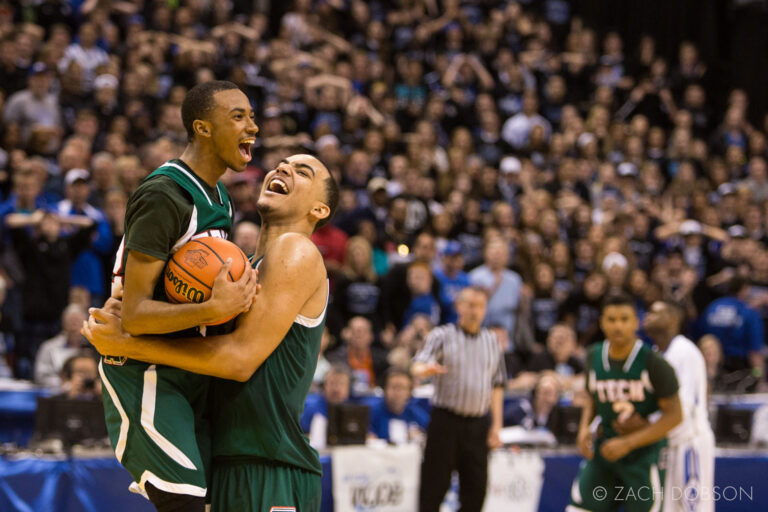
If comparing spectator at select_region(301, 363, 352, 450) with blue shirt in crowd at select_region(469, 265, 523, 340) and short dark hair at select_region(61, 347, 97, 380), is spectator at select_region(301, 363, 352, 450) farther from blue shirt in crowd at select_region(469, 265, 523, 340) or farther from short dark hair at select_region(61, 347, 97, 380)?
blue shirt in crowd at select_region(469, 265, 523, 340)

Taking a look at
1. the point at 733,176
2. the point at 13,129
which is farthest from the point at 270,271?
the point at 733,176

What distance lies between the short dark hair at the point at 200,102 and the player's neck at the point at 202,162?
0.07 meters

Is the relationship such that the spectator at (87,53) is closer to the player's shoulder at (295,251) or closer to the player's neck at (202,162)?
the player's neck at (202,162)

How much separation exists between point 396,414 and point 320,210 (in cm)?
527

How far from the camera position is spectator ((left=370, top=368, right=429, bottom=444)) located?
889 centimetres

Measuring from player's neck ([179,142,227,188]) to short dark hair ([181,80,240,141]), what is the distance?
0.22 feet

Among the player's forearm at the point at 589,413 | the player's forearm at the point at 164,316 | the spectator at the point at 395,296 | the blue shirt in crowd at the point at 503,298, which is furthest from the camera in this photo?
the blue shirt in crowd at the point at 503,298

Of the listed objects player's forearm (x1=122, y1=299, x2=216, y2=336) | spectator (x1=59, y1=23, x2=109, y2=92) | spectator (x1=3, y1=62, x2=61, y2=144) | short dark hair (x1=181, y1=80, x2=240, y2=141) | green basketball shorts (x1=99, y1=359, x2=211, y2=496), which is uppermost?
spectator (x1=59, y1=23, x2=109, y2=92)

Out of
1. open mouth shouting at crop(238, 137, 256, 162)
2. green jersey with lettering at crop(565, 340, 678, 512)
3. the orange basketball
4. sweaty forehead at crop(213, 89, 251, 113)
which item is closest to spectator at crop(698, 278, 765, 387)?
green jersey with lettering at crop(565, 340, 678, 512)

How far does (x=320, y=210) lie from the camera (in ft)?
13.6

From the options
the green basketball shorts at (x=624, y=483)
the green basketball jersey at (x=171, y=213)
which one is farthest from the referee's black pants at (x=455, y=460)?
the green basketball jersey at (x=171, y=213)

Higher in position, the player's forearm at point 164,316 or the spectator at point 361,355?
the spectator at point 361,355

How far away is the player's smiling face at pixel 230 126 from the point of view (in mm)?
3832

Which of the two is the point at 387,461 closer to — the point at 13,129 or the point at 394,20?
the point at 13,129
